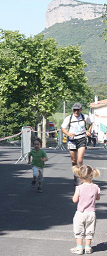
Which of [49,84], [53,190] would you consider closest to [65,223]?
[53,190]

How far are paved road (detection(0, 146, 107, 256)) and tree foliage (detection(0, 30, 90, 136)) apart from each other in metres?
44.6

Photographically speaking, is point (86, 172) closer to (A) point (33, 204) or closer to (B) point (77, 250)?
(B) point (77, 250)

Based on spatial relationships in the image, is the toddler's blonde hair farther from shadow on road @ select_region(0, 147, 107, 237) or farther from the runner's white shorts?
the runner's white shorts

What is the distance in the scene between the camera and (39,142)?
41.9 ft

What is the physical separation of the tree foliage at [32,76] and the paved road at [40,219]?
146ft

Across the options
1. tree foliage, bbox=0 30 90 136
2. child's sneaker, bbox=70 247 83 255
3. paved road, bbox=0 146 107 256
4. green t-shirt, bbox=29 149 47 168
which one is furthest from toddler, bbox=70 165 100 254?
tree foliage, bbox=0 30 90 136

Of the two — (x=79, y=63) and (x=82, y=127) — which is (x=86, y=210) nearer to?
(x=82, y=127)

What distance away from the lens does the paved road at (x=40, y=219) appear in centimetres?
707

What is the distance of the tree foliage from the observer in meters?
59.6

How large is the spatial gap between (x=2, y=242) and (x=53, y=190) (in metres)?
5.89

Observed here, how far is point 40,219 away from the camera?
29.7 feet

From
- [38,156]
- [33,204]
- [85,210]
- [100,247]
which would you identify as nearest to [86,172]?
[85,210]

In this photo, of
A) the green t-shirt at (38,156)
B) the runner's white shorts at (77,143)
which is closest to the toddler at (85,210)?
the runner's white shorts at (77,143)

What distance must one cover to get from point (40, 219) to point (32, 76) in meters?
52.5
